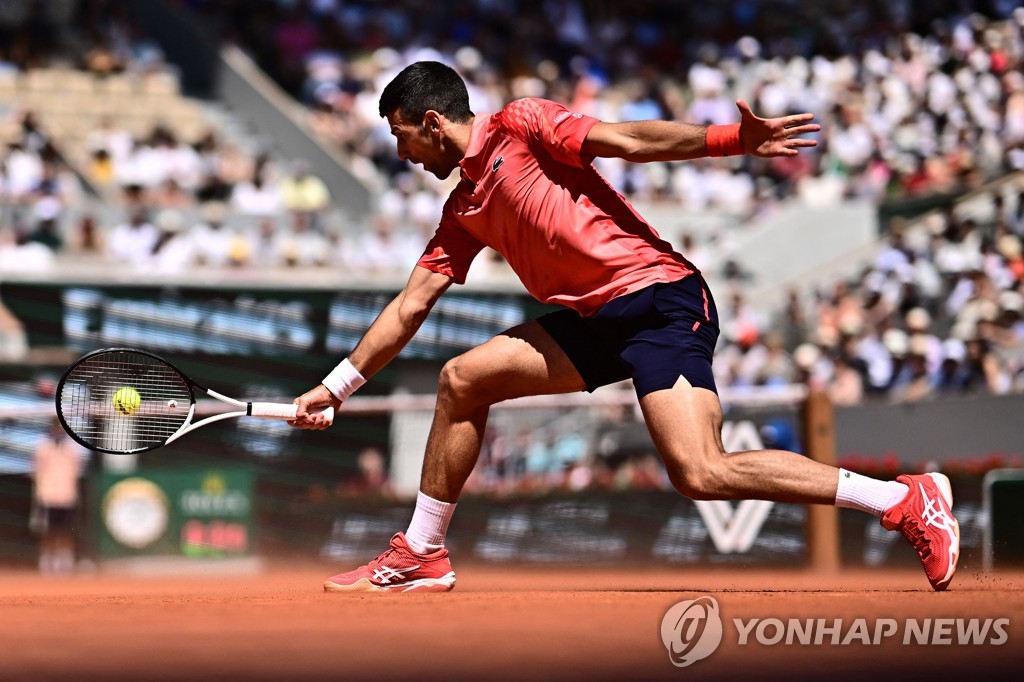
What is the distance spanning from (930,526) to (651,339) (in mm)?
1252

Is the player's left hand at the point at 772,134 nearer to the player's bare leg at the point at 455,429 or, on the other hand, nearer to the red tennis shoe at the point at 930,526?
the player's bare leg at the point at 455,429

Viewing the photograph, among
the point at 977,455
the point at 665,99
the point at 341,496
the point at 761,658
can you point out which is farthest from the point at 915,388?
the point at 761,658

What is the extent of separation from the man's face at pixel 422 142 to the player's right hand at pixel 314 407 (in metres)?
1.01

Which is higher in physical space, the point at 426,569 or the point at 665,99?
the point at 665,99

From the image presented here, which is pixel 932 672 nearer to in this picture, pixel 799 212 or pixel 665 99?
pixel 799 212

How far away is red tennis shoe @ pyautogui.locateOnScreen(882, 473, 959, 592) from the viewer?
608 centimetres

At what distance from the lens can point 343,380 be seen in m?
6.71

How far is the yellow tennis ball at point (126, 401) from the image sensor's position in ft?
22.2

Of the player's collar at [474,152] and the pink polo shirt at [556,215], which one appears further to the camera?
the player's collar at [474,152]

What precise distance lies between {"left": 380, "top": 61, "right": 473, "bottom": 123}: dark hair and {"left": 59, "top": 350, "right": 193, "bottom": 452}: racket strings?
1479mm

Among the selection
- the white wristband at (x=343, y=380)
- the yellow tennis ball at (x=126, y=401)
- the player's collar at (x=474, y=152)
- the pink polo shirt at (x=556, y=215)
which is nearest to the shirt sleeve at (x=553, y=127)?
the pink polo shirt at (x=556, y=215)

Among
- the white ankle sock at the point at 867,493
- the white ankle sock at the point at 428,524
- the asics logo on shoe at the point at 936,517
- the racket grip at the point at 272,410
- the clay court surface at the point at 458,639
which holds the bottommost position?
the clay court surface at the point at 458,639

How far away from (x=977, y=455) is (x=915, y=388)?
2.14m

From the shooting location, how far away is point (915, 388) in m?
15.4
